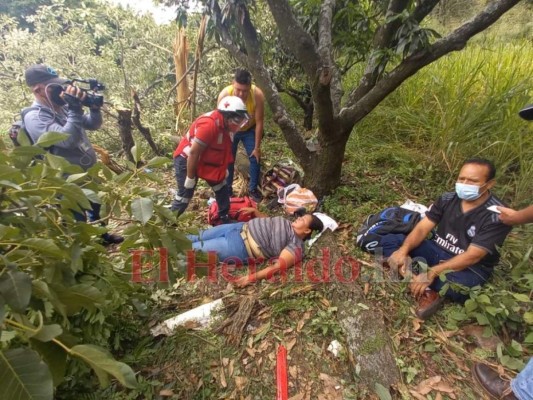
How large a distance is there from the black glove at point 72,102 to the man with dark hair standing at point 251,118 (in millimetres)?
1393

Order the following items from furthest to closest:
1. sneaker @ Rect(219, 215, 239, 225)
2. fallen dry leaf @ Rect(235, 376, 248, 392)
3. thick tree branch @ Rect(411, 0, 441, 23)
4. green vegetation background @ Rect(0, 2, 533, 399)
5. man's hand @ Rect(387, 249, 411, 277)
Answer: sneaker @ Rect(219, 215, 239, 225) < thick tree branch @ Rect(411, 0, 441, 23) < man's hand @ Rect(387, 249, 411, 277) < fallen dry leaf @ Rect(235, 376, 248, 392) < green vegetation background @ Rect(0, 2, 533, 399)

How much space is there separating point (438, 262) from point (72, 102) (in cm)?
319

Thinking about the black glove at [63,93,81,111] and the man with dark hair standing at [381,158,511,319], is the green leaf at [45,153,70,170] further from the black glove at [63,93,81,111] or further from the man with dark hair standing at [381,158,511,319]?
the man with dark hair standing at [381,158,511,319]

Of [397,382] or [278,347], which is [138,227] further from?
[397,382]

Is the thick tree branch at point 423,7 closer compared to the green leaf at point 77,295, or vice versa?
the green leaf at point 77,295

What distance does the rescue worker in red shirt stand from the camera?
2.74 metres

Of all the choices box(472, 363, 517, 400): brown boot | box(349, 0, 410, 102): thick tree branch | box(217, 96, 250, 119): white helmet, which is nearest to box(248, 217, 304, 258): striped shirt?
box(217, 96, 250, 119): white helmet

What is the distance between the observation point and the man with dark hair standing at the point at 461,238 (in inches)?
83.8

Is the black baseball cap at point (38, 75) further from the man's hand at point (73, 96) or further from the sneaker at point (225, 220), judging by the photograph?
the sneaker at point (225, 220)

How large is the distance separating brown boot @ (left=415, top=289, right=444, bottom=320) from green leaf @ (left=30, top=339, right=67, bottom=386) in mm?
2136

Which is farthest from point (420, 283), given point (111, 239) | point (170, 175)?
point (170, 175)

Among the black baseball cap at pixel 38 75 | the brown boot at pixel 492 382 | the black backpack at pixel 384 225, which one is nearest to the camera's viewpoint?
the brown boot at pixel 492 382

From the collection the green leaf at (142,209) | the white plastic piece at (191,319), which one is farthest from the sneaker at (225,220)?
the green leaf at (142,209)

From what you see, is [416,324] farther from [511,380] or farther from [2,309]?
[2,309]
